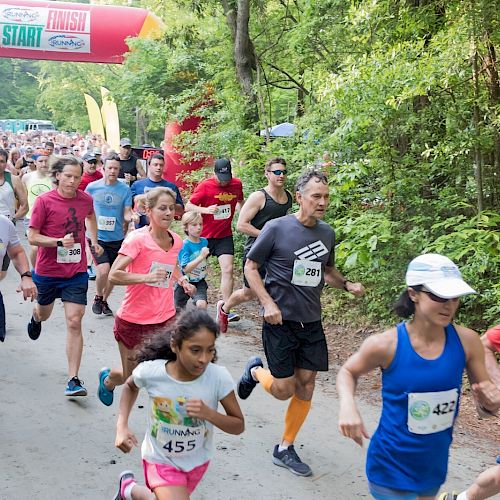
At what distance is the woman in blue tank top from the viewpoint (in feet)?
10.7

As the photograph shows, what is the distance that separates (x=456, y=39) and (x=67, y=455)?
17.0ft

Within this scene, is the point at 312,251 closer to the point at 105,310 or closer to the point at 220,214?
the point at 220,214

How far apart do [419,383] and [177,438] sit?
116 centimetres

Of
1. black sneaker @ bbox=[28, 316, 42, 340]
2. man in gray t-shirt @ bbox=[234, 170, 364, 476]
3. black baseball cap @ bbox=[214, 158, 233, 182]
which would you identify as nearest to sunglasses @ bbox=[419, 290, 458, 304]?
man in gray t-shirt @ bbox=[234, 170, 364, 476]

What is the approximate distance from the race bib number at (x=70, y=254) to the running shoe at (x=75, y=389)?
0.99 meters

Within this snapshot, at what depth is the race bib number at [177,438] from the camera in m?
3.70

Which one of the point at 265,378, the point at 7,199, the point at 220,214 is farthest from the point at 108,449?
the point at 7,199

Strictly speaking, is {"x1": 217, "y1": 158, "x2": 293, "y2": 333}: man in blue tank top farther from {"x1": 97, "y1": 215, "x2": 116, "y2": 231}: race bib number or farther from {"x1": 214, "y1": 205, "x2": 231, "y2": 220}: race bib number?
{"x1": 97, "y1": 215, "x2": 116, "y2": 231}: race bib number

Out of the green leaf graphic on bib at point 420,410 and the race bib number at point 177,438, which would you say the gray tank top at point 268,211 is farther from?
the green leaf graphic on bib at point 420,410

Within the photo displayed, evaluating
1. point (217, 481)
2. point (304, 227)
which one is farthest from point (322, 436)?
point (304, 227)

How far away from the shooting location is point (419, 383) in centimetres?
328

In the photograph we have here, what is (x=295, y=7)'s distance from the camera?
15.1 m

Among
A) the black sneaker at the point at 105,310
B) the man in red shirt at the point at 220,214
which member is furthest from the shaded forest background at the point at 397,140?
the black sneaker at the point at 105,310

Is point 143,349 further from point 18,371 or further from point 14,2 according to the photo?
point 14,2
